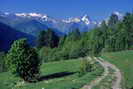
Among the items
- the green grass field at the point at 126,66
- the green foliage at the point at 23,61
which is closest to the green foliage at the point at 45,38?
the green grass field at the point at 126,66

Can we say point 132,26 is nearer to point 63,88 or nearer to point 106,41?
point 106,41

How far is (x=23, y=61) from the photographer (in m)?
63.0

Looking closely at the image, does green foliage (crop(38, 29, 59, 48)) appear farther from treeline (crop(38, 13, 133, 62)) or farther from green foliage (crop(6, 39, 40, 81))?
green foliage (crop(6, 39, 40, 81))

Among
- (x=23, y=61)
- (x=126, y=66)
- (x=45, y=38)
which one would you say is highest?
(x=45, y=38)

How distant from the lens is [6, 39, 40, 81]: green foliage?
62438mm

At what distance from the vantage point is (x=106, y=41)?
441 ft

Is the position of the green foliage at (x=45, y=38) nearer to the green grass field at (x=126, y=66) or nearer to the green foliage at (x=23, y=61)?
the green grass field at (x=126, y=66)

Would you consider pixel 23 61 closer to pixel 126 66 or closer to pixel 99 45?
pixel 126 66

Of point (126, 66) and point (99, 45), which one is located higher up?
point (99, 45)

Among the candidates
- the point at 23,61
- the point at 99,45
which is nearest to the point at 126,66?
the point at 23,61

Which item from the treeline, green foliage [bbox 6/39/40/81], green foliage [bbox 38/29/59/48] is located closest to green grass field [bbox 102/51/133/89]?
green foliage [bbox 6/39/40/81]

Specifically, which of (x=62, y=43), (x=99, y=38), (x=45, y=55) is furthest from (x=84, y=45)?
(x=62, y=43)

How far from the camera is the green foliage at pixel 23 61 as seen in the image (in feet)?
205

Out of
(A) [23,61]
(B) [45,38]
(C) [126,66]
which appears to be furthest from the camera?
(B) [45,38]
